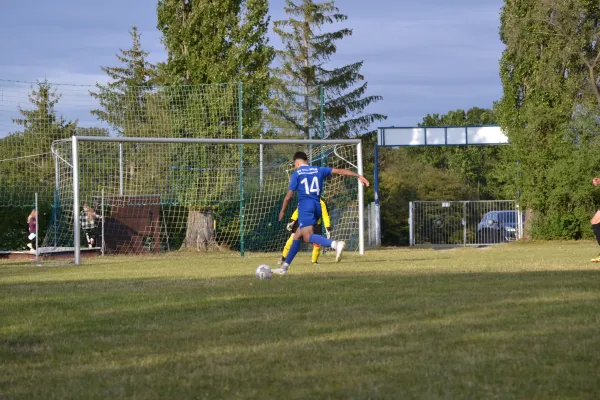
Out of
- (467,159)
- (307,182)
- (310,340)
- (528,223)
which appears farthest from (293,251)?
(467,159)

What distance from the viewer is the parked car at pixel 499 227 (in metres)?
34.7

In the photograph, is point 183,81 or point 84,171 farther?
point 183,81

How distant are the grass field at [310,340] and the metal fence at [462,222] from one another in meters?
23.7

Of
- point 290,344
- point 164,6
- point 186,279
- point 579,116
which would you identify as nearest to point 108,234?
point 164,6

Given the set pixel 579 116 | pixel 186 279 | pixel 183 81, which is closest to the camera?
pixel 186 279

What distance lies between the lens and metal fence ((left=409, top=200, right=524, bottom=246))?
3469 centimetres

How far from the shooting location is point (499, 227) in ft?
114

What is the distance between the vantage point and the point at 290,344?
6.12 meters

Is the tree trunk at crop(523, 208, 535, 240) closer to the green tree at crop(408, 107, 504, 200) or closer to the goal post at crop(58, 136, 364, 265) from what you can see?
the goal post at crop(58, 136, 364, 265)

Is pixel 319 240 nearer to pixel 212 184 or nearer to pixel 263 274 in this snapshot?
pixel 263 274

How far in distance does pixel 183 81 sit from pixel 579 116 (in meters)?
14.2

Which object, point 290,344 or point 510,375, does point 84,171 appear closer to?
point 290,344

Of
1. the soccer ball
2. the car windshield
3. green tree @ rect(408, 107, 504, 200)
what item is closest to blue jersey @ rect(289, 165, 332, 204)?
the soccer ball

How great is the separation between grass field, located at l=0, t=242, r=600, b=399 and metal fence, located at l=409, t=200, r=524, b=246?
931 inches
